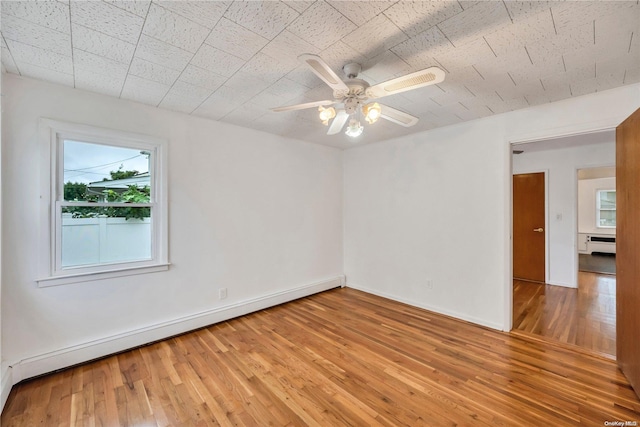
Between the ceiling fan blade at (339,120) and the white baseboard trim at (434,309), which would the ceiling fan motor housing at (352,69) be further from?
the white baseboard trim at (434,309)

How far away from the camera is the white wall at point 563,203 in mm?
4430

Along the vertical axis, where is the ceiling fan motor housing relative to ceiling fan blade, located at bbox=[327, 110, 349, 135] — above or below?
above

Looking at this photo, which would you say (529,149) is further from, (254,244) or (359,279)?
(254,244)

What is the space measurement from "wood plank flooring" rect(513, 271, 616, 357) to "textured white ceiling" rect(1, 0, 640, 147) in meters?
2.35

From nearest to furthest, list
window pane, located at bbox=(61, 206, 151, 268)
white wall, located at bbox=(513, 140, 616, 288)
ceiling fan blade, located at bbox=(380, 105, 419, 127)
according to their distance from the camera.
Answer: ceiling fan blade, located at bbox=(380, 105, 419, 127) < window pane, located at bbox=(61, 206, 151, 268) < white wall, located at bbox=(513, 140, 616, 288)

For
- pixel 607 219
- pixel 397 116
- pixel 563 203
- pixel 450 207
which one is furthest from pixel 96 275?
pixel 607 219

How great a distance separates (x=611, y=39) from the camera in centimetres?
163

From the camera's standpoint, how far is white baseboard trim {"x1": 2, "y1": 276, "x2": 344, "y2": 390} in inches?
83.5

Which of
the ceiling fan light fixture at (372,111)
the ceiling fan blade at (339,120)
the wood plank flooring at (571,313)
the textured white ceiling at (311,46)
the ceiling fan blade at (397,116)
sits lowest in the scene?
the wood plank flooring at (571,313)

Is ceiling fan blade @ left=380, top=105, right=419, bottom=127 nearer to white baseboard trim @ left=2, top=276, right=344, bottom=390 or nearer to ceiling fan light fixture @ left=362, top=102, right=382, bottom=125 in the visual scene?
ceiling fan light fixture @ left=362, top=102, right=382, bottom=125

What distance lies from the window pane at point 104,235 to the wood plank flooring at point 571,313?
4.08 meters

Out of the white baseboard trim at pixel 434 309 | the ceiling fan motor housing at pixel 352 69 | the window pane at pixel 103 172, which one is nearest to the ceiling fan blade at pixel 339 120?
the ceiling fan motor housing at pixel 352 69

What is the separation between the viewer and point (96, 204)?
2.44m

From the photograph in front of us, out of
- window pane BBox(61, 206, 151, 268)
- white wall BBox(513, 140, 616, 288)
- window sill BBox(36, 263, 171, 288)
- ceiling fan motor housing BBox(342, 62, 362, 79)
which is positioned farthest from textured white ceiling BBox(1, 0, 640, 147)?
white wall BBox(513, 140, 616, 288)
